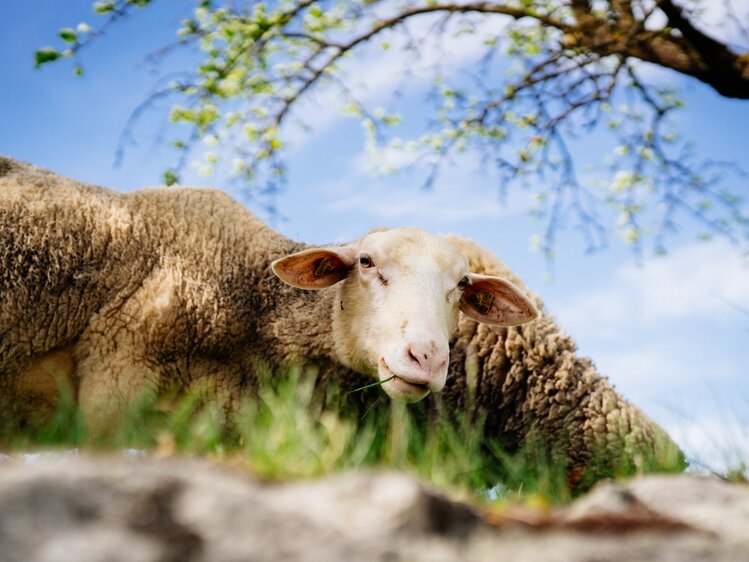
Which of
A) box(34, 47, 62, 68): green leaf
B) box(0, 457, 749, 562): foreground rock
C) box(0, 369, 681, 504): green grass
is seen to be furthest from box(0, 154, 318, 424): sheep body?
box(0, 457, 749, 562): foreground rock

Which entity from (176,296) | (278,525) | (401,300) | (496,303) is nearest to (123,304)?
(176,296)

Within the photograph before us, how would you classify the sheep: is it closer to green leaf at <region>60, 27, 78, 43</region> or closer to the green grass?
the green grass

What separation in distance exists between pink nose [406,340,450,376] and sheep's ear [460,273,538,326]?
1177 millimetres

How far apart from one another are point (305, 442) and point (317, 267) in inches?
111

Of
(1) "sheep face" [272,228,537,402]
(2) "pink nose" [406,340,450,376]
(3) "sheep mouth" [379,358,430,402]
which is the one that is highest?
(1) "sheep face" [272,228,537,402]

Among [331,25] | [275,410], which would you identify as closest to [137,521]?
[275,410]

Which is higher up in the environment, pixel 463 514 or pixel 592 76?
pixel 592 76

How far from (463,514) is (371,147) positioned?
11.3 meters

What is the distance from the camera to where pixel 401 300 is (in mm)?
5078

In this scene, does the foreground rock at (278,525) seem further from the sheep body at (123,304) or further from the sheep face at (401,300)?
the sheep body at (123,304)

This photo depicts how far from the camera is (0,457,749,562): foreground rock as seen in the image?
1.65 meters

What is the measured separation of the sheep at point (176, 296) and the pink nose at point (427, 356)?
1.50 feet

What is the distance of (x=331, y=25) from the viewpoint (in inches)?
472

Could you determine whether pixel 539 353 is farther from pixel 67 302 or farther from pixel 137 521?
pixel 137 521
